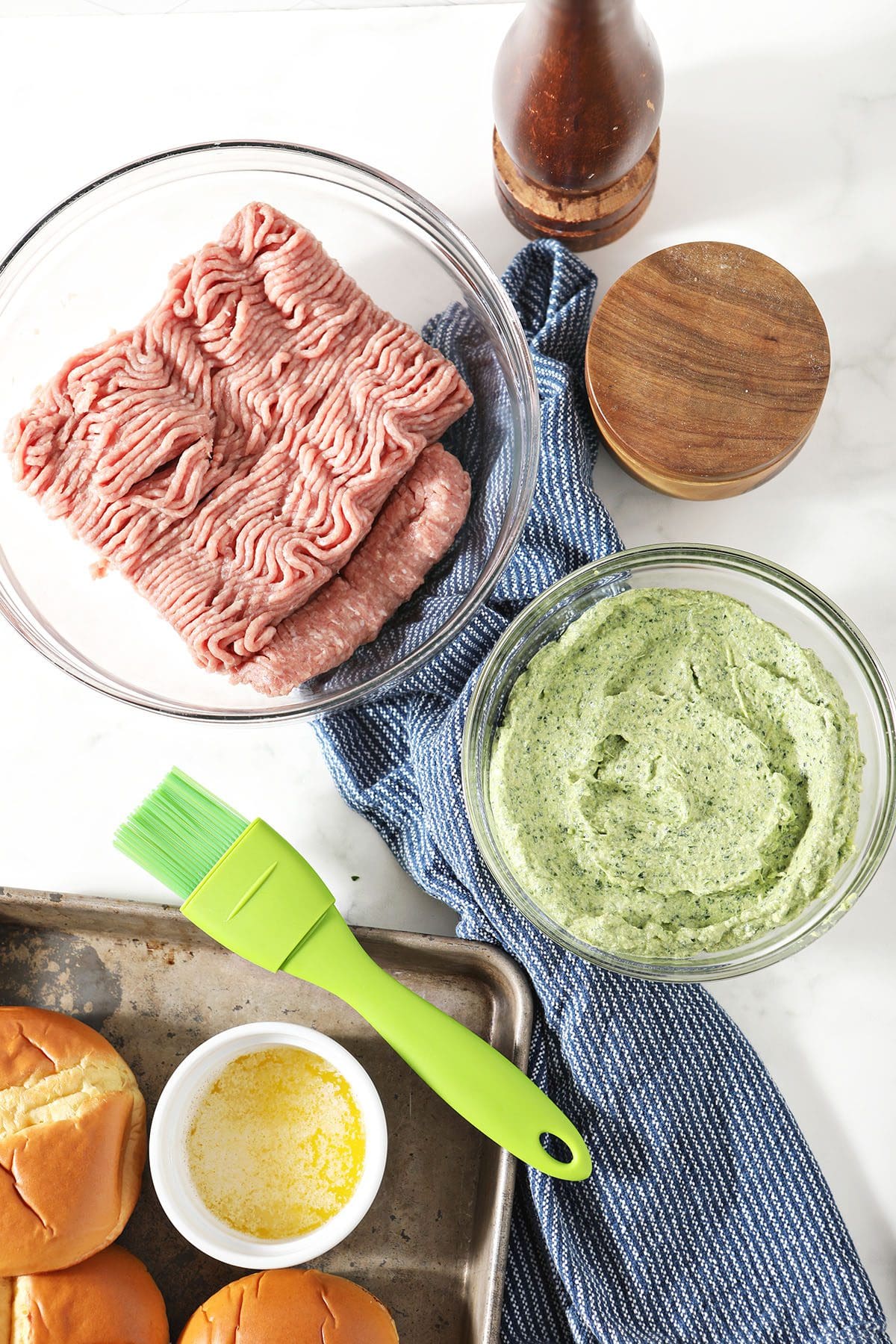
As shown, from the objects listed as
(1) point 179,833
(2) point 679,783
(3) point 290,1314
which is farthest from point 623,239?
(3) point 290,1314

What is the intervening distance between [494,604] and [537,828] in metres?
0.31

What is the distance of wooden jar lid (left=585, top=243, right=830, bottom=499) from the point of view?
1.30m

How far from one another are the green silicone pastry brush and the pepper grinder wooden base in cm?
86

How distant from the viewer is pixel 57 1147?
1206 mm

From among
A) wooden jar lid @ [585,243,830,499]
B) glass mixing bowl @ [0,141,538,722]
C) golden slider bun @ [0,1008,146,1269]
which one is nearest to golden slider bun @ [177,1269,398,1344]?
golden slider bun @ [0,1008,146,1269]

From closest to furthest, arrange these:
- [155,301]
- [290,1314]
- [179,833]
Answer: [290,1314] < [179,833] < [155,301]

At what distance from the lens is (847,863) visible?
1.28m

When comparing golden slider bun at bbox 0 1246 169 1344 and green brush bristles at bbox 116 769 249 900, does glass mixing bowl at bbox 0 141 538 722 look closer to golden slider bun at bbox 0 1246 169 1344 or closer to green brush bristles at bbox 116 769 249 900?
green brush bristles at bbox 116 769 249 900

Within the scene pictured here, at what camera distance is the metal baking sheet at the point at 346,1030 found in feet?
4.33

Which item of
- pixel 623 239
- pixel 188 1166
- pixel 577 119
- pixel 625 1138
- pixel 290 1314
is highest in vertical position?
pixel 577 119

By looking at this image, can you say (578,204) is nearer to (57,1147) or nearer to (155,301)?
(155,301)

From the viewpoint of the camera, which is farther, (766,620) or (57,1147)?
(766,620)

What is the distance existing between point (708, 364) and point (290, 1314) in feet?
3.97

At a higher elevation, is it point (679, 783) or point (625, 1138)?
point (679, 783)
